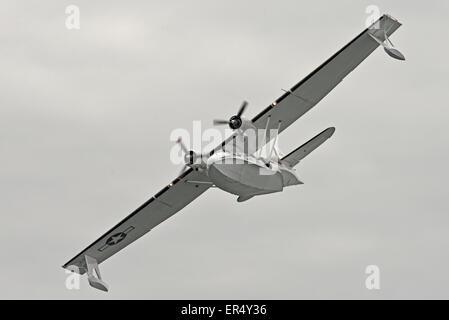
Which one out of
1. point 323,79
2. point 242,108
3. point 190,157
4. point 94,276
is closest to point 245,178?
point 190,157

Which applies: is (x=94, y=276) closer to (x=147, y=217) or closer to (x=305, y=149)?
(x=147, y=217)

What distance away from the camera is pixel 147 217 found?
5062 cm

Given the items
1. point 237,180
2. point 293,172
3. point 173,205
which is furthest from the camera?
point 173,205

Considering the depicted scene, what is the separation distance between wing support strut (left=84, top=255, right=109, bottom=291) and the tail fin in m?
11.9

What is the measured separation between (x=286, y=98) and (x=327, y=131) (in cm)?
248

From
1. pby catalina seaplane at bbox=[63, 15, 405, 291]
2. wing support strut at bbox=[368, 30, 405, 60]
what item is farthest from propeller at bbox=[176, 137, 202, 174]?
wing support strut at bbox=[368, 30, 405, 60]

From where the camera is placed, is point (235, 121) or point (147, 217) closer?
point (235, 121)

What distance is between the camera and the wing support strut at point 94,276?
166 feet

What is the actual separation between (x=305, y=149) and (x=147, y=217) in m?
9.46

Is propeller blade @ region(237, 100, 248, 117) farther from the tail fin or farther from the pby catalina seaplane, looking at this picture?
the tail fin

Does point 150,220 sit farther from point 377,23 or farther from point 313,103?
point 377,23

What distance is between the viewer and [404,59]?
4391 cm

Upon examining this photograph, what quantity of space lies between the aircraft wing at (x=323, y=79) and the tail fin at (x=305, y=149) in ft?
4.32

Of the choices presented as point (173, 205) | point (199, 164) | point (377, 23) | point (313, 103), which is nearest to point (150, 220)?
point (173, 205)
